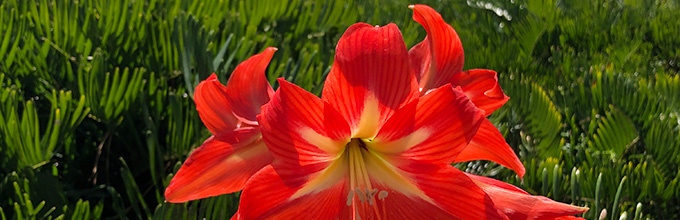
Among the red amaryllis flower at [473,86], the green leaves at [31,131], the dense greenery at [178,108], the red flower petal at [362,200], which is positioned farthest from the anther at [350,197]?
the green leaves at [31,131]

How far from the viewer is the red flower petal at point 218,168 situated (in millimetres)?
593

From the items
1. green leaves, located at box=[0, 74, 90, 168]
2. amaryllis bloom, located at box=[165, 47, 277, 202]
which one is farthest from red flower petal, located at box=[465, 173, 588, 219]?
green leaves, located at box=[0, 74, 90, 168]

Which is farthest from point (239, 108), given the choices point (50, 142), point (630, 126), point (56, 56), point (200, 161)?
point (630, 126)

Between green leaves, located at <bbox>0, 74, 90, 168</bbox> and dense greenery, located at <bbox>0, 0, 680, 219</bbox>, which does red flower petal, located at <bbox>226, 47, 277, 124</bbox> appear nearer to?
dense greenery, located at <bbox>0, 0, 680, 219</bbox>

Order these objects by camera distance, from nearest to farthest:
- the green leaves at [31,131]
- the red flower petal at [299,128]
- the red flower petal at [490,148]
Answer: the red flower petal at [299,128], the red flower petal at [490,148], the green leaves at [31,131]

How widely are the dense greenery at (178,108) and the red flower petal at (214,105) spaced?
0.19 metres

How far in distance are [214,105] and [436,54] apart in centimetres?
23

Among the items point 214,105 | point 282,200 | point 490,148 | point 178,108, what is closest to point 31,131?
point 178,108

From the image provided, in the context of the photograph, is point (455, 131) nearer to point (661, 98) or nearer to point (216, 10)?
point (661, 98)

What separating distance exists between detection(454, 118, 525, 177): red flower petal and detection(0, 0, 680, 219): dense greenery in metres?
0.27

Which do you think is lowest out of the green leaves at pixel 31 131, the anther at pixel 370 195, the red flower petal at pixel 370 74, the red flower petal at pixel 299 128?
the green leaves at pixel 31 131

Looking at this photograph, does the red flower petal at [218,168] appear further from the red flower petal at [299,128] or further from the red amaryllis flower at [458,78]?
the red amaryllis flower at [458,78]

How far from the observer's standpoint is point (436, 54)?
62cm

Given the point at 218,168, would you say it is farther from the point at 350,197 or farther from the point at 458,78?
the point at 458,78
